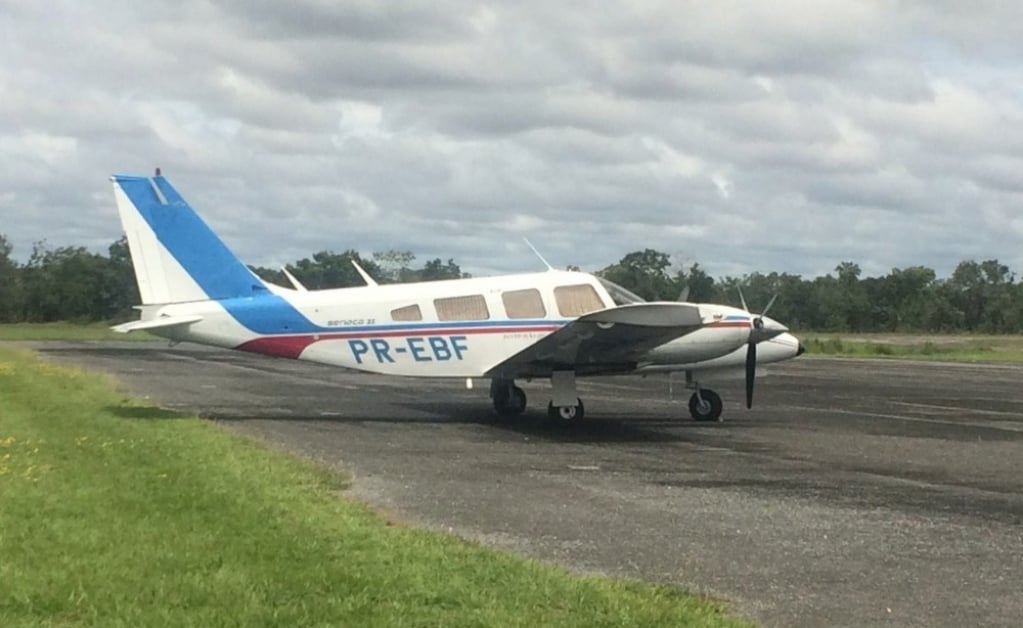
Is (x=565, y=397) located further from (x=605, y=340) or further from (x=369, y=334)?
(x=369, y=334)

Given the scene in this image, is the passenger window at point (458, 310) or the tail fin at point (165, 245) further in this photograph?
the passenger window at point (458, 310)

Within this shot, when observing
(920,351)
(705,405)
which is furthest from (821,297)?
(705,405)

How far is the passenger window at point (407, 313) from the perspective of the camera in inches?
723

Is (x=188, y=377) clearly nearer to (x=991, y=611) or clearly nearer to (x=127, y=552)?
(x=127, y=552)

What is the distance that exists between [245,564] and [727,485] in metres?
6.30

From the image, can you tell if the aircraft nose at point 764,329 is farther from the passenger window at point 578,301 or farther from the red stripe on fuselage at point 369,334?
the red stripe on fuselage at point 369,334

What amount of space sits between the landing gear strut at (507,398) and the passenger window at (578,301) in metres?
2.10

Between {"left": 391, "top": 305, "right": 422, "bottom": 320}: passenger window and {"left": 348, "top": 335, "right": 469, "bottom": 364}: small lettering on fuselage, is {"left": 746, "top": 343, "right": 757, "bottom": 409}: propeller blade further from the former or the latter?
{"left": 391, "top": 305, "right": 422, "bottom": 320}: passenger window

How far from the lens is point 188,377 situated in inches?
1206

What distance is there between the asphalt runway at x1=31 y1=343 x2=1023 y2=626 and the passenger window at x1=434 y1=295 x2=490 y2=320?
177 cm

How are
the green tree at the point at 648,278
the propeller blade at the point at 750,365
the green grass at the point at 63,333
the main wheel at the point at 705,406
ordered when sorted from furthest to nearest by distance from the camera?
the green grass at the point at 63,333
the green tree at the point at 648,278
the main wheel at the point at 705,406
the propeller blade at the point at 750,365

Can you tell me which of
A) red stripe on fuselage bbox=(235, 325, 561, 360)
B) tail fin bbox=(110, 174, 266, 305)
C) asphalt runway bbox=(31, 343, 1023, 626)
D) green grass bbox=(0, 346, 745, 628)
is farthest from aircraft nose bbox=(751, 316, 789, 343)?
green grass bbox=(0, 346, 745, 628)

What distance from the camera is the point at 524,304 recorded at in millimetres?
18516

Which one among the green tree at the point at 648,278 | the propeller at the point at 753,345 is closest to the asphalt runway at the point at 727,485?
the propeller at the point at 753,345
